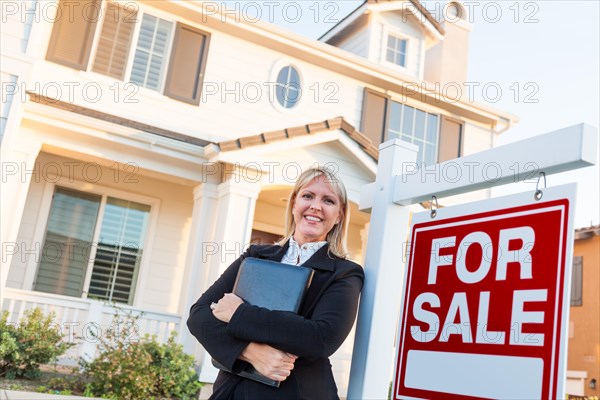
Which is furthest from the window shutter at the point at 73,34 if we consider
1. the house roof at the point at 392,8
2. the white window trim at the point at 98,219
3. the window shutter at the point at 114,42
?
the house roof at the point at 392,8

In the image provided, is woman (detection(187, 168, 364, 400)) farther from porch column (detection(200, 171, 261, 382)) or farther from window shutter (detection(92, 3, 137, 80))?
window shutter (detection(92, 3, 137, 80))

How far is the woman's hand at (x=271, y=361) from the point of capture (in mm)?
1793

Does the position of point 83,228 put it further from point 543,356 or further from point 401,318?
point 543,356

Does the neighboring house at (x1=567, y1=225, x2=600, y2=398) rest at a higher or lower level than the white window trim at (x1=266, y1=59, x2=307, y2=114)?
lower

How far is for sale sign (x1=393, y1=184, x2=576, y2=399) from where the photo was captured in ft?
4.89

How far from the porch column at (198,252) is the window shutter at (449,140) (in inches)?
212

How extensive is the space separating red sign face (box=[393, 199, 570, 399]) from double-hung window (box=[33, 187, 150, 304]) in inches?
293

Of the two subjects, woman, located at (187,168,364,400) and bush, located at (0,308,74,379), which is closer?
woman, located at (187,168,364,400)

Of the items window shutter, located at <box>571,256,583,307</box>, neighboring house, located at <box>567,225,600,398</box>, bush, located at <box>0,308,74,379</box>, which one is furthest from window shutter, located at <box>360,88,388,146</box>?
window shutter, located at <box>571,256,583,307</box>

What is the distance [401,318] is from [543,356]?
551mm

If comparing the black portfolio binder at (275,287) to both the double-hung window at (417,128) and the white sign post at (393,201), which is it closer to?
the white sign post at (393,201)

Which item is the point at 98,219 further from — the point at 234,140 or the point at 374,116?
the point at 374,116

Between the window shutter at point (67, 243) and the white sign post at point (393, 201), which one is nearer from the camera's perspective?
the white sign post at point (393, 201)

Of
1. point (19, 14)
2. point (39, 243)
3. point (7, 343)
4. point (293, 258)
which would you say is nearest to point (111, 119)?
point (19, 14)
